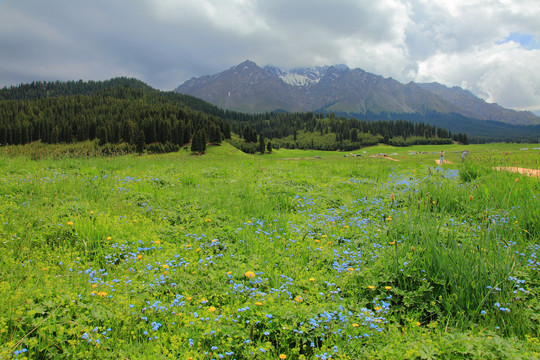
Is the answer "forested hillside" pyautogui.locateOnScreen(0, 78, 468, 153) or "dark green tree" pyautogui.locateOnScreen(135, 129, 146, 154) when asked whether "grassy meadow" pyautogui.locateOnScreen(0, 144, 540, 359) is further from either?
"dark green tree" pyautogui.locateOnScreen(135, 129, 146, 154)

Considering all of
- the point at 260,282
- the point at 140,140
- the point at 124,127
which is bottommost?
the point at 260,282

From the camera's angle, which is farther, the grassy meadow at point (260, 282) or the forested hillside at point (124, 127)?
the forested hillside at point (124, 127)

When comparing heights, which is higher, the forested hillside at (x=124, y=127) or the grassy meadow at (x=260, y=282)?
the forested hillside at (x=124, y=127)

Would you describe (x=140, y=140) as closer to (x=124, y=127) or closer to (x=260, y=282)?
(x=124, y=127)

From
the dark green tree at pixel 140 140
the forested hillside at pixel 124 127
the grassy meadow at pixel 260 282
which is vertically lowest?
the grassy meadow at pixel 260 282

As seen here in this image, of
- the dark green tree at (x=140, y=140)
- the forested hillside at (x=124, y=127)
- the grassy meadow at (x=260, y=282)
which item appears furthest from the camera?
the forested hillside at (x=124, y=127)

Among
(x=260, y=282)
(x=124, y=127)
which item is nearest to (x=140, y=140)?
(x=124, y=127)

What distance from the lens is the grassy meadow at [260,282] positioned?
11.5 feet

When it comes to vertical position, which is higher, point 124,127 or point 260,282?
point 124,127

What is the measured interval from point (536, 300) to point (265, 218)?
6162 millimetres

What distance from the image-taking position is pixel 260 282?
4.96 metres

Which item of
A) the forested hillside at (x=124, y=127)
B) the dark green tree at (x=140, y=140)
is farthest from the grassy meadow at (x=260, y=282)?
the dark green tree at (x=140, y=140)

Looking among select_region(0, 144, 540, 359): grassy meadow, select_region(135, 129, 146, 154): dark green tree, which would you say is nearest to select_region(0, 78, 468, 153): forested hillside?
select_region(135, 129, 146, 154): dark green tree

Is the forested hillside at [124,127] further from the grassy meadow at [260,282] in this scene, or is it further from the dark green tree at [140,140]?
the grassy meadow at [260,282]
